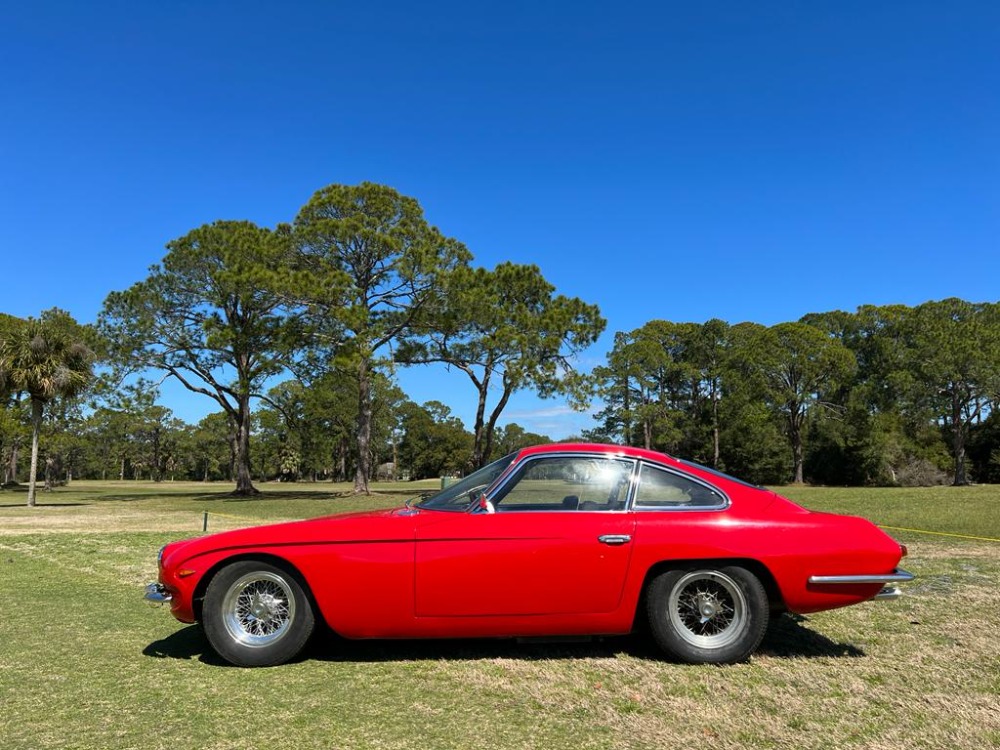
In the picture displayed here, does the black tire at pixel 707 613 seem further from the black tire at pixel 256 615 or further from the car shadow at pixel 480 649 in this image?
the black tire at pixel 256 615

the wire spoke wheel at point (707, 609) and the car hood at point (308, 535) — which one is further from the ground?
the car hood at point (308, 535)

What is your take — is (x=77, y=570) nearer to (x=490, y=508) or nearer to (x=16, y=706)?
(x=16, y=706)

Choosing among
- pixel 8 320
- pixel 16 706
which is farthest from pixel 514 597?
pixel 8 320

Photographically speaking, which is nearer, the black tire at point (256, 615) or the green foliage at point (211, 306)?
the black tire at point (256, 615)

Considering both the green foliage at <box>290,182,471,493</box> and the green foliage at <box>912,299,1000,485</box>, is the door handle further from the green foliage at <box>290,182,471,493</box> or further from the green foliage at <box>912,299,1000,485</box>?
the green foliage at <box>912,299,1000,485</box>

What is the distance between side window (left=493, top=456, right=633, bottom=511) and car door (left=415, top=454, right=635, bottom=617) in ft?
0.39

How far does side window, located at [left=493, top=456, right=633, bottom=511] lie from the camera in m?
4.43

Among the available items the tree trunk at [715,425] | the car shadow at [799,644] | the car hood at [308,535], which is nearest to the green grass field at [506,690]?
the car shadow at [799,644]

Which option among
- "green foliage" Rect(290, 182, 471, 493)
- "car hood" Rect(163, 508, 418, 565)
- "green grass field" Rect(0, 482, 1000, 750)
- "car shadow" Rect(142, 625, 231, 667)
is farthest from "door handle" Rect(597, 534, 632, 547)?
"green foliage" Rect(290, 182, 471, 493)

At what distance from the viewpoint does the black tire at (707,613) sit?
4238mm

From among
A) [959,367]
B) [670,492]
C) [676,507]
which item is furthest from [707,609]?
[959,367]

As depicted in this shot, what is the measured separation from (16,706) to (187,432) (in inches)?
3981

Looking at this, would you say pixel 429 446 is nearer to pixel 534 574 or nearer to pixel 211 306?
pixel 211 306

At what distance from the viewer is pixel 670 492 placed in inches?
177
